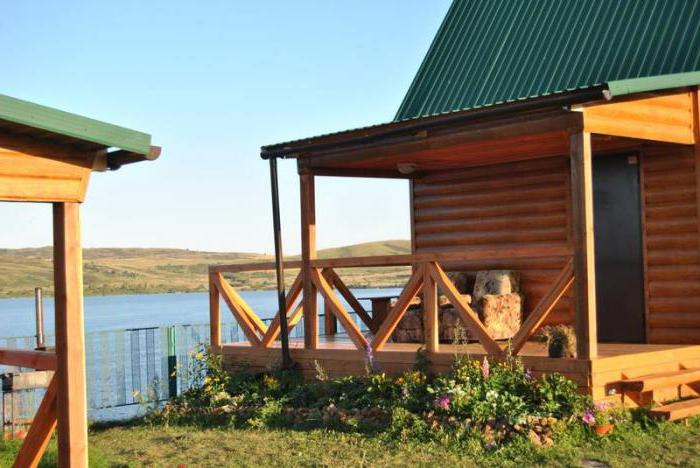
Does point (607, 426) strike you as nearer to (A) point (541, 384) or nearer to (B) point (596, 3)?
(A) point (541, 384)

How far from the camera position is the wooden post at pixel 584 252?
9875 millimetres

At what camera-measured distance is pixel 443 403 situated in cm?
999

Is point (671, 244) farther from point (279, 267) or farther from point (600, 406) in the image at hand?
point (279, 267)

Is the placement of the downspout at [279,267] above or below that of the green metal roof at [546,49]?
below

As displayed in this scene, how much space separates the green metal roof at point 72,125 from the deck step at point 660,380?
5656 mm

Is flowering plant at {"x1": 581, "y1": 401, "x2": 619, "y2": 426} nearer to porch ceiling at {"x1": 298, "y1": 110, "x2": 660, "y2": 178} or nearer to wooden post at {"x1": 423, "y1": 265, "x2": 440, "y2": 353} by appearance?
wooden post at {"x1": 423, "y1": 265, "x2": 440, "y2": 353}

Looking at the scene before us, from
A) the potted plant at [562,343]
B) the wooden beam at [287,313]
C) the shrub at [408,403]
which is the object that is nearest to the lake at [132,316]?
the wooden beam at [287,313]

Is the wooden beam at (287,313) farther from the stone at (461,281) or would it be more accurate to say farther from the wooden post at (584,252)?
the wooden post at (584,252)

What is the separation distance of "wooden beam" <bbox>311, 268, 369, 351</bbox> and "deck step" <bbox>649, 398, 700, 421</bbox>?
11.9ft

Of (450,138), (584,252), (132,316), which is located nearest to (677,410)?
(584,252)

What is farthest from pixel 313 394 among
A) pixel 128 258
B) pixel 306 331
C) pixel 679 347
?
pixel 128 258

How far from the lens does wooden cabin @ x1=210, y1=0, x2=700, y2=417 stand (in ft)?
33.6

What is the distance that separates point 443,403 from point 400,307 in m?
2.01

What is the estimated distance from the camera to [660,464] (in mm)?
8680
